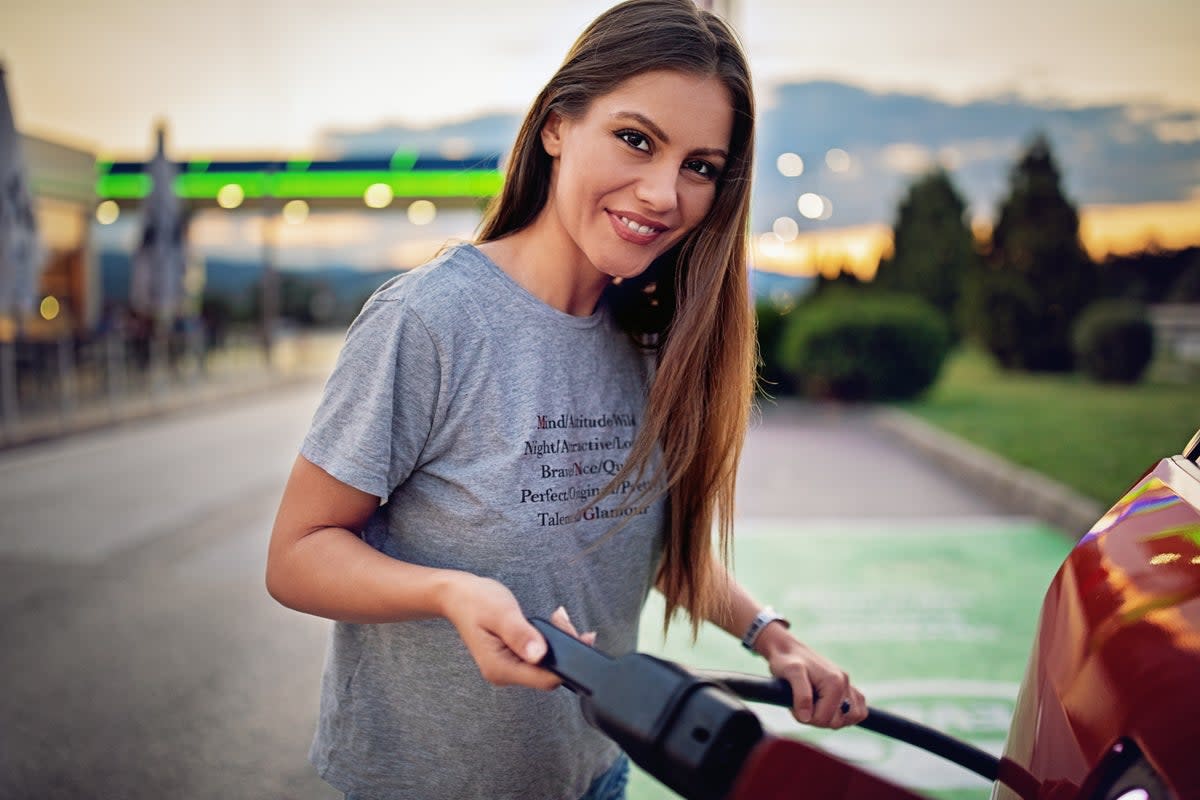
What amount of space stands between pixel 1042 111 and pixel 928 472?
1174 cm

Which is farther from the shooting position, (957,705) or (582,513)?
(957,705)

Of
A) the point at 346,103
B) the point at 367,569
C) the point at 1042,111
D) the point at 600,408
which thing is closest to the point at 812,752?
the point at 367,569

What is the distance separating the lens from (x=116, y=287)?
97.1ft

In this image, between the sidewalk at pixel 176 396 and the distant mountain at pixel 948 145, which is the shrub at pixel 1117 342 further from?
the sidewalk at pixel 176 396

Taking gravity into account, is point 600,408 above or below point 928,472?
above

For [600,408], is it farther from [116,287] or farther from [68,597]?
[116,287]

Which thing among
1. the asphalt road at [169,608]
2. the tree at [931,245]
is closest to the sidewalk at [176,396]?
the asphalt road at [169,608]

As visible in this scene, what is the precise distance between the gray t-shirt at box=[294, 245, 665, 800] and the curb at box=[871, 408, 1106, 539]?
4.60 m

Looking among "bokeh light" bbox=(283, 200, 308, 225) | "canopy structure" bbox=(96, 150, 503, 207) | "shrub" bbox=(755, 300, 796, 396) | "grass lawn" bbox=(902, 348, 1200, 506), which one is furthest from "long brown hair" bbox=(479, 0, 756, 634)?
"bokeh light" bbox=(283, 200, 308, 225)

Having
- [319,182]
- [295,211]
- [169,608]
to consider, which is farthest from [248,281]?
[169,608]

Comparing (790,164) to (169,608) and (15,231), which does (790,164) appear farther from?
(169,608)

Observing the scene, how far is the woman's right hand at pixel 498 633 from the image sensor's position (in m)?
1.08

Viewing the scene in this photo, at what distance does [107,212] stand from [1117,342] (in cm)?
2447

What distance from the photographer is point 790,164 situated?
832 inches
